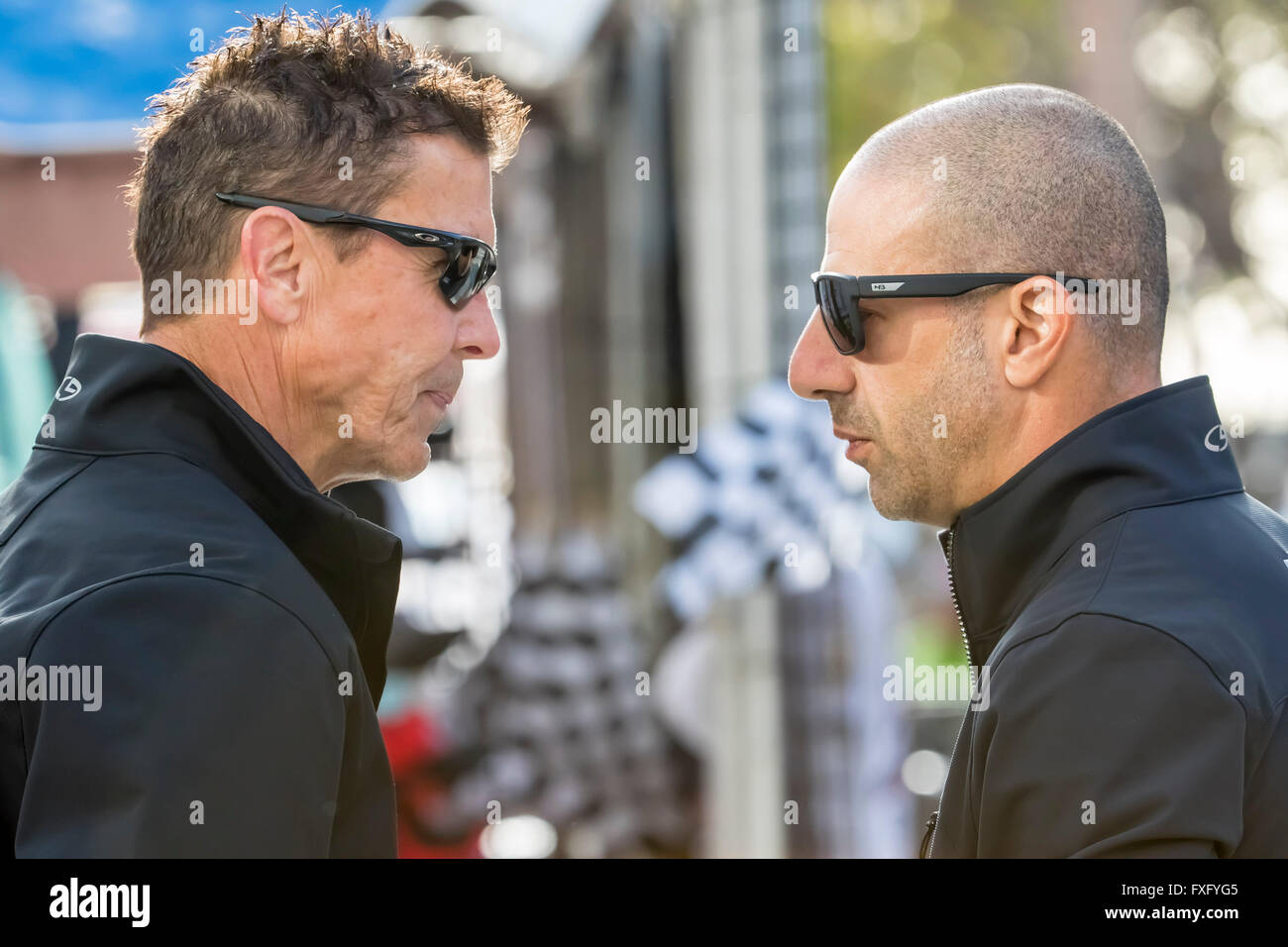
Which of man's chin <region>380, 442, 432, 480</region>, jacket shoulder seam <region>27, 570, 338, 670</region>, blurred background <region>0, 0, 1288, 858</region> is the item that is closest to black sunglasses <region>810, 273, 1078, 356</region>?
man's chin <region>380, 442, 432, 480</region>

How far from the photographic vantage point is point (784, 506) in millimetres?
5570

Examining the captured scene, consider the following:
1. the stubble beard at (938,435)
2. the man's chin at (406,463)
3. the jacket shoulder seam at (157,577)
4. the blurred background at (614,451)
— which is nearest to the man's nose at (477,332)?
the man's chin at (406,463)

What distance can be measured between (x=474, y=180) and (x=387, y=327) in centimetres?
33

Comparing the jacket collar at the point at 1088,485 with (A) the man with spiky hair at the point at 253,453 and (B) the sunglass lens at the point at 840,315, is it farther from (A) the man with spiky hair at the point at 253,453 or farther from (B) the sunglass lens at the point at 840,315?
(A) the man with spiky hair at the point at 253,453

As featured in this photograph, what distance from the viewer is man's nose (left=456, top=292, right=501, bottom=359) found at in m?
2.30

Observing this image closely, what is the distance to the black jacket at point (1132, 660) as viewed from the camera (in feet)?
5.27

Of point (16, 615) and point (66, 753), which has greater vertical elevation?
point (16, 615)

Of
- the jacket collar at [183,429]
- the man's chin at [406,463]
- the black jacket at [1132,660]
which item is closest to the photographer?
the black jacket at [1132,660]

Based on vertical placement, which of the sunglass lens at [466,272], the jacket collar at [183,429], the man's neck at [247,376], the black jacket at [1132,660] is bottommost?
the black jacket at [1132,660]

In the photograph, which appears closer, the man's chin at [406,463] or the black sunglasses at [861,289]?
the black sunglasses at [861,289]

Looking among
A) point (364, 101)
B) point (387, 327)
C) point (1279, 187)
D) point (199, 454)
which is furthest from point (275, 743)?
point (1279, 187)

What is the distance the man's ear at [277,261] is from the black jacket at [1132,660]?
1236 millimetres

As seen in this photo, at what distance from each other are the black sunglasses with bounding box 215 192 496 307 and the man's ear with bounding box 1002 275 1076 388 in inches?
37.0

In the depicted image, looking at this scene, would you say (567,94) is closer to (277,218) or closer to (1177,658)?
(277,218)
